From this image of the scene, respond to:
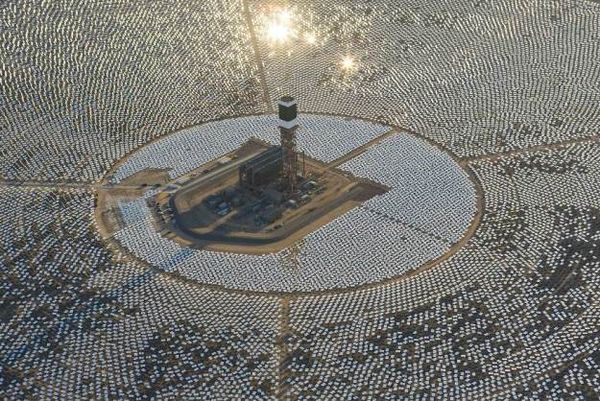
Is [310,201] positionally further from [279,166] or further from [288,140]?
[288,140]

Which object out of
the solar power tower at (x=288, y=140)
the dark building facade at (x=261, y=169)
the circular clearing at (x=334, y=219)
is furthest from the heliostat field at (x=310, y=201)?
the dark building facade at (x=261, y=169)

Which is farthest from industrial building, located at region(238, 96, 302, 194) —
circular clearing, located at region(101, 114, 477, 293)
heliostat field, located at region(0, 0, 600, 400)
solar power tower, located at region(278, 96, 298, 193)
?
circular clearing, located at region(101, 114, 477, 293)

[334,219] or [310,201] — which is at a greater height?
[310,201]

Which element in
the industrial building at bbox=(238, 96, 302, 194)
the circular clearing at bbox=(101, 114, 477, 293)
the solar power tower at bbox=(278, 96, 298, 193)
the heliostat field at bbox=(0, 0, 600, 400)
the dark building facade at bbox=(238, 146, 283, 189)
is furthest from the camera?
the dark building facade at bbox=(238, 146, 283, 189)

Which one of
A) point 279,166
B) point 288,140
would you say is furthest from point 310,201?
point 288,140

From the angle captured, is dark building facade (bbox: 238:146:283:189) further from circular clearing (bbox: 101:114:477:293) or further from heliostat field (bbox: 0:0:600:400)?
circular clearing (bbox: 101:114:477:293)

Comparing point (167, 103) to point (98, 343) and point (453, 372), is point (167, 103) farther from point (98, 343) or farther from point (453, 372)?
point (453, 372)

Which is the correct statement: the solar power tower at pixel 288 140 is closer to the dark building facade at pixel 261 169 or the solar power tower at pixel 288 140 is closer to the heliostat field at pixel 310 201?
the dark building facade at pixel 261 169

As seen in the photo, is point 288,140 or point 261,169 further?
point 261,169
